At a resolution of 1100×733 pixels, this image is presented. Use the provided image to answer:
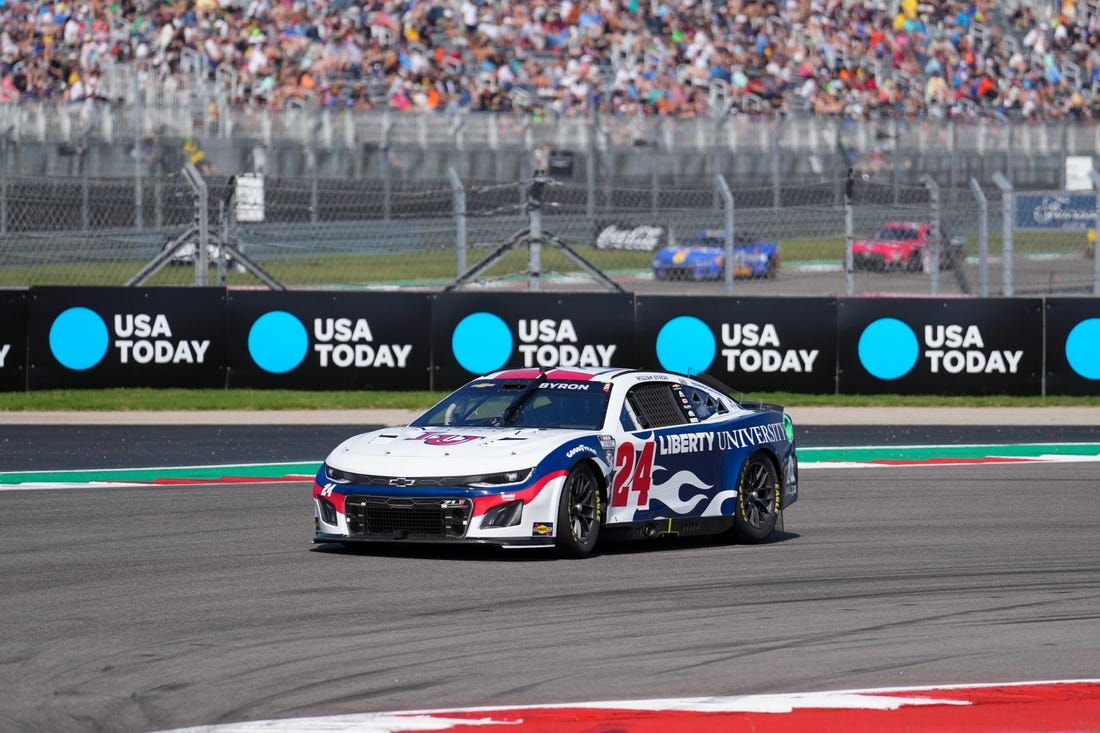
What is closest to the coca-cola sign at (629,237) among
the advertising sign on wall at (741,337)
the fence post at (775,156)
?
the advertising sign on wall at (741,337)

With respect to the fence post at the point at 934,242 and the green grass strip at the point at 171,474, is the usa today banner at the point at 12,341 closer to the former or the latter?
the green grass strip at the point at 171,474

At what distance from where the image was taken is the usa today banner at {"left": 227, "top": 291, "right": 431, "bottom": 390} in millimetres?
20344

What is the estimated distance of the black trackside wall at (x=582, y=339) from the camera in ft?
66.5

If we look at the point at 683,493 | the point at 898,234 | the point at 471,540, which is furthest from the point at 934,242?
the point at 471,540

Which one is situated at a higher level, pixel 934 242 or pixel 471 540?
pixel 934 242

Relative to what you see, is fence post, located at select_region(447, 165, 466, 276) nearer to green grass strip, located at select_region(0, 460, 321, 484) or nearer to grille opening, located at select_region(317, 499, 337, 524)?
green grass strip, located at select_region(0, 460, 321, 484)

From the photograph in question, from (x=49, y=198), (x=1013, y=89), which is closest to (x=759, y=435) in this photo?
(x=49, y=198)

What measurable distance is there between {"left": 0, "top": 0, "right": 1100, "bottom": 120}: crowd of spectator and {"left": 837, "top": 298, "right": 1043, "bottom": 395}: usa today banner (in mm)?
12030

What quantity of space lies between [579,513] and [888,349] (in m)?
11.3

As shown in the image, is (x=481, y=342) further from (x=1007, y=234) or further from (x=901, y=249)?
(x=1007, y=234)

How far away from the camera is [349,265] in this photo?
69.1ft

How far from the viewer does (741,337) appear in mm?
20469

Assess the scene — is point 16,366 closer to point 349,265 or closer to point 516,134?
point 349,265

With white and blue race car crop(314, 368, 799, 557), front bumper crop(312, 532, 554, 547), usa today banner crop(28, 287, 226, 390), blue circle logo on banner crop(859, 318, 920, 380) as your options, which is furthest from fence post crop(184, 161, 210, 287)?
front bumper crop(312, 532, 554, 547)
